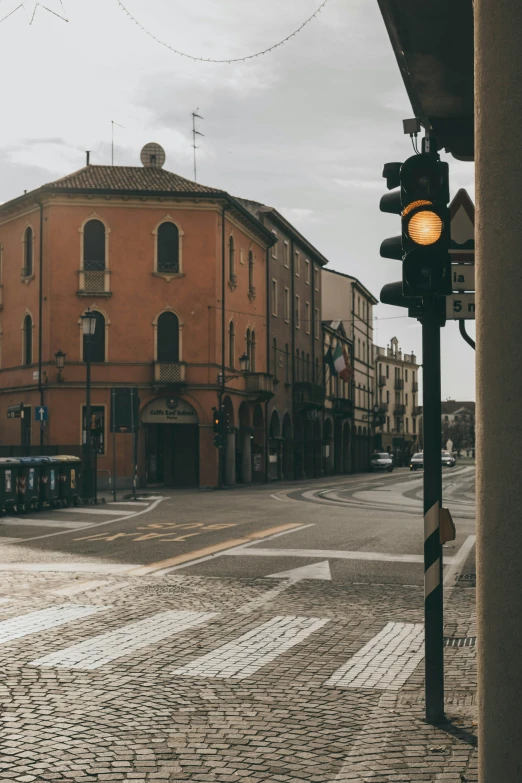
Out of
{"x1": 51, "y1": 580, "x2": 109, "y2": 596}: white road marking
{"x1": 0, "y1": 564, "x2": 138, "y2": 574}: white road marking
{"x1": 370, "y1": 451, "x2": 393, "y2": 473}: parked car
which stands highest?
{"x1": 51, "y1": 580, "x2": 109, "y2": 596}: white road marking

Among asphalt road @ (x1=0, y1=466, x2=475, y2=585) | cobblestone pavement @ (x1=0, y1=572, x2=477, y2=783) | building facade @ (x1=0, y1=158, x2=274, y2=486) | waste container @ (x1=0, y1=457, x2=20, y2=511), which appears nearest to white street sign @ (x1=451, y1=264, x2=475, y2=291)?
cobblestone pavement @ (x1=0, y1=572, x2=477, y2=783)

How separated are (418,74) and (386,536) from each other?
39.5ft

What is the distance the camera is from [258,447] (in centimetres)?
5328

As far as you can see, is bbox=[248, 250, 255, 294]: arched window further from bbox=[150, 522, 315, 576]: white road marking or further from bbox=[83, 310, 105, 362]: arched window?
bbox=[150, 522, 315, 576]: white road marking

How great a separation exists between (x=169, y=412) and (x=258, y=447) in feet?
32.5

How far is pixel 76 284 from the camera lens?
44.2 metres

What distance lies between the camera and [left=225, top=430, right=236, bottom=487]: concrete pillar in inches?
1854

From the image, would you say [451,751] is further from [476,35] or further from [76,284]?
[76,284]

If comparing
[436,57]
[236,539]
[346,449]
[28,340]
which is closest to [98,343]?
[28,340]

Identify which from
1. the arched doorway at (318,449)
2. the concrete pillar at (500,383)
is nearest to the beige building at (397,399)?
the arched doorway at (318,449)

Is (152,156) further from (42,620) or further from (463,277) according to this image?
(463,277)

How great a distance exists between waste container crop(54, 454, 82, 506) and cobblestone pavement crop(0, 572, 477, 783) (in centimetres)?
1661

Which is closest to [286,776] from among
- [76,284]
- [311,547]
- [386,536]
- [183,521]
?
[311,547]

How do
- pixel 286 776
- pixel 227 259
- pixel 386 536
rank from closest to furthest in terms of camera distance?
pixel 286 776, pixel 386 536, pixel 227 259
